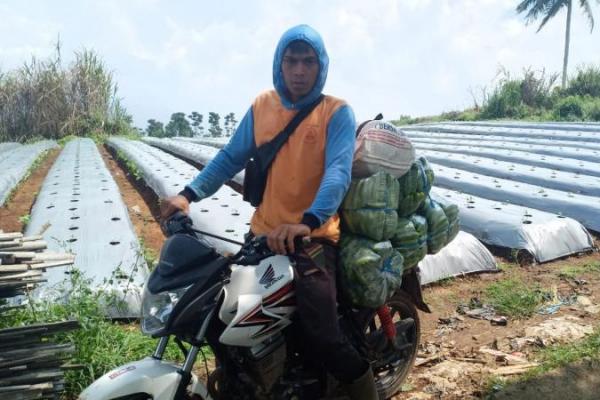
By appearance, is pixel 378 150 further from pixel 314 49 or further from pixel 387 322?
pixel 387 322

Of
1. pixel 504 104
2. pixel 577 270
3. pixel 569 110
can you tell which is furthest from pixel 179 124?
pixel 577 270

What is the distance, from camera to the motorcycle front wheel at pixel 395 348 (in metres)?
2.80

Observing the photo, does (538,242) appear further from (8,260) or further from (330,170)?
(8,260)

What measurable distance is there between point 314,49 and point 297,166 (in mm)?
516

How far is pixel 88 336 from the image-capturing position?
9.96 ft

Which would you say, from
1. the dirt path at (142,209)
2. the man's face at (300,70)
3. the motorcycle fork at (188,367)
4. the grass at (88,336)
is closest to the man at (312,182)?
the man's face at (300,70)

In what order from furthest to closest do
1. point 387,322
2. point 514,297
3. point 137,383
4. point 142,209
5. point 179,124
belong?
point 179,124 → point 142,209 → point 514,297 → point 387,322 → point 137,383

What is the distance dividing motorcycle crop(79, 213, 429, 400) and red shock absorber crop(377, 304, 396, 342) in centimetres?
41

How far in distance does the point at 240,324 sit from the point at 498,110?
70.8 feet

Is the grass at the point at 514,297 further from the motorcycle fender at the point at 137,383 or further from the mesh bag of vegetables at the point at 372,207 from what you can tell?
the motorcycle fender at the point at 137,383

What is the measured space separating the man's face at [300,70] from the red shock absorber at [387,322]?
47.9 inches

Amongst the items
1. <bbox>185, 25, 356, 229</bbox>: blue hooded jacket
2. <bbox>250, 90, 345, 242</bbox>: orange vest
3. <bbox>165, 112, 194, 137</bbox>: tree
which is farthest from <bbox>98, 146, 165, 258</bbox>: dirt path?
<bbox>165, 112, 194, 137</bbox>: tree

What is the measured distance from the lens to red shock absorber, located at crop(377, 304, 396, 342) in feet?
8.89

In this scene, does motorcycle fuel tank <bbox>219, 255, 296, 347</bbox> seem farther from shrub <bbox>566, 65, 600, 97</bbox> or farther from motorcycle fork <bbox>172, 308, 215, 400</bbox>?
shrub <bbox>566, 65, 600, 97</bbox>
